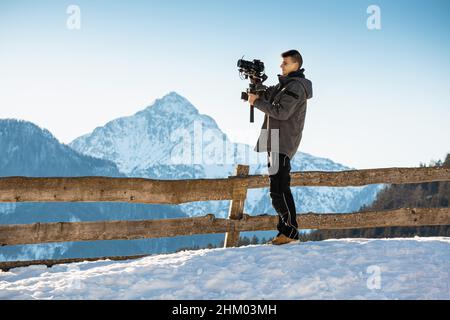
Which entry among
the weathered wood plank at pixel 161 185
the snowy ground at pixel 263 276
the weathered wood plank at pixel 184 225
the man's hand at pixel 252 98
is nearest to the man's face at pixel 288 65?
the man's hand at pixel 252 98

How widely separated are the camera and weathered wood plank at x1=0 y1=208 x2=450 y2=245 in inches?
79.5

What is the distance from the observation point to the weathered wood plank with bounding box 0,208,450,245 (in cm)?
702

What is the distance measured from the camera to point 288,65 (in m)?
6.80

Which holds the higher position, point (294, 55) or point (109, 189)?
point (294, 55)

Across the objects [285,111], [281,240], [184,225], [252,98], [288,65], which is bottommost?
[281,240]

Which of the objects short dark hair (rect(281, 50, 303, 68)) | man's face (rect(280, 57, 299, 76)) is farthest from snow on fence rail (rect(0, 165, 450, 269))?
short dark hair (rect(281, 50, 303, 68))

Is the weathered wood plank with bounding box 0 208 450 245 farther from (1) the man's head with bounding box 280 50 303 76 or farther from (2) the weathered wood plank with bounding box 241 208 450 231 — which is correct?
(1) the man's head with bounding box 280 50 303 76

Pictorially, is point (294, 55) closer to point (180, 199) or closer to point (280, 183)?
point (280, 183)

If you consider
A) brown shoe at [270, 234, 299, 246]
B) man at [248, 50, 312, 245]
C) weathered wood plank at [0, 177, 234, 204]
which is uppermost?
man at [248, 50, 312, 245]

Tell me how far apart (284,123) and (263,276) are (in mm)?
1901

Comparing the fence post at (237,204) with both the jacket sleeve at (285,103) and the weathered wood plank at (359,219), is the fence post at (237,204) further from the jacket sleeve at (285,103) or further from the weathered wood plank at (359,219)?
the jacket sleeve at (285,103)

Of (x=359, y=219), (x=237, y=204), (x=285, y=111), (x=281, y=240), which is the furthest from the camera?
(x=359, y=219)

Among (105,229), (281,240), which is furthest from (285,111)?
(105,229)

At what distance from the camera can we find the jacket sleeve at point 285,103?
21.6 ft
